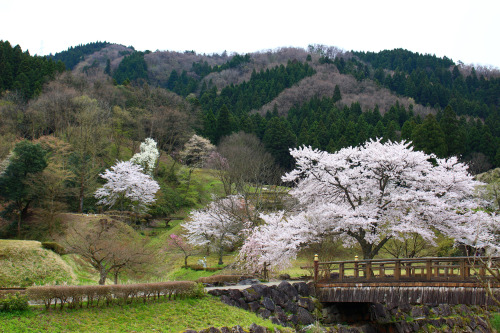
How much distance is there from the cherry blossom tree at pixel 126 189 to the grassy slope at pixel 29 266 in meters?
13.8

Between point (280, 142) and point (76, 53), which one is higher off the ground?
point (76, 53)

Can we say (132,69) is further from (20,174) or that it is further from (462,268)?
(462,268)

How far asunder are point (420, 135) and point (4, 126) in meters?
40.2

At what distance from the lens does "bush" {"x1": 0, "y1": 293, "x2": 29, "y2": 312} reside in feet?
34.3

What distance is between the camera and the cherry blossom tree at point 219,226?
26750 millimetres

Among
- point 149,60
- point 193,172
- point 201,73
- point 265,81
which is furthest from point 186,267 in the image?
point 149,60

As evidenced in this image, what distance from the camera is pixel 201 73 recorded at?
104 metres

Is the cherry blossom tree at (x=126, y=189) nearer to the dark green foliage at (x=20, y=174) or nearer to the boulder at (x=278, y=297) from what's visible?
the dark green foliage at (x=20, y=174)

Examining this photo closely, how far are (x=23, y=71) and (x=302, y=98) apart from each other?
44.9 metres

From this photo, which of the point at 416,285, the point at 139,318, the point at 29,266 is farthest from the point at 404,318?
the point at 29,266

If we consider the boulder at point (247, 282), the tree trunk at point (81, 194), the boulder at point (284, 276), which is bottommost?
the boulder at point (284, 276)

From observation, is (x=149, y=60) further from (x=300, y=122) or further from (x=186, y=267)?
(x=186, y=267)

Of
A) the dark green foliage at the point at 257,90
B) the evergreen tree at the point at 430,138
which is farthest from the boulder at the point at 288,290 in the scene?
the dark green foliage at the point at 257,90

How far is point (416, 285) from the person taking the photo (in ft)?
45.6
